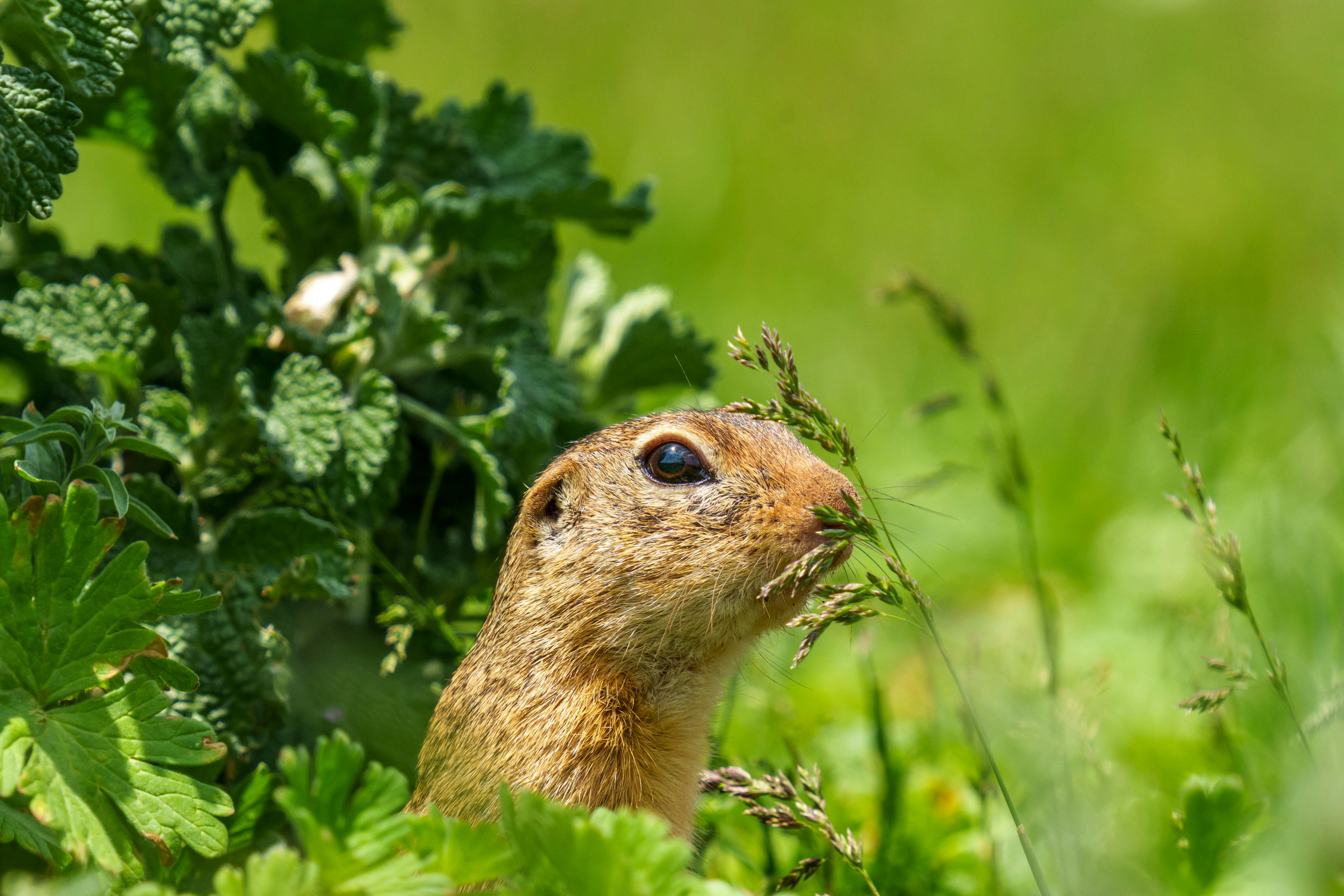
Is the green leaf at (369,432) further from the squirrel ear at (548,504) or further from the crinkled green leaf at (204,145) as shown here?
the crinkled green leaf at (204,145)

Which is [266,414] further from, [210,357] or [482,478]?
[482,478]

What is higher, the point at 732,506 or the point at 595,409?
the point at 595,409

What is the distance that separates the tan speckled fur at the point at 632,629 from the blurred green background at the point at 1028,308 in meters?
0.24

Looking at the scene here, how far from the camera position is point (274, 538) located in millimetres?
2664

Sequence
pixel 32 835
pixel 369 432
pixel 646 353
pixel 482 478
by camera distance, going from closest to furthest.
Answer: pixel 32 835 < pixel 369 432 < pixel 482 478 < pixel 646 353

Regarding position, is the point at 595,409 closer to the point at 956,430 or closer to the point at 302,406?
the point at 302,406

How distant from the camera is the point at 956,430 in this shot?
6.10m

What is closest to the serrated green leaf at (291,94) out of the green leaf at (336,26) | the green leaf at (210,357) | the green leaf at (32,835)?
the green leaf at (336,26)

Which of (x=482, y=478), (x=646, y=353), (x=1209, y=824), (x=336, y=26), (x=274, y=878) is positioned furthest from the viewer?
(x=646, y=353)

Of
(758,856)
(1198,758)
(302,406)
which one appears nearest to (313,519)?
(302,406)

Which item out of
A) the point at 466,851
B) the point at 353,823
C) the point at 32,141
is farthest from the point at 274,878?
the point at 32,141

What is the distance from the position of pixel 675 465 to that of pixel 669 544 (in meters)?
0.20

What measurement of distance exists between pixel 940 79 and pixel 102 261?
24.4ft

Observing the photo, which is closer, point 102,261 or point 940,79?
point 102,261
